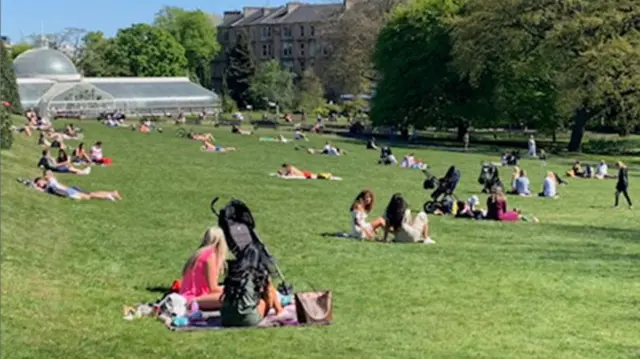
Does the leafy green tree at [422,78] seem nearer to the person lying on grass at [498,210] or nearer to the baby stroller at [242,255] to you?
the person lying on grass at [498,210]

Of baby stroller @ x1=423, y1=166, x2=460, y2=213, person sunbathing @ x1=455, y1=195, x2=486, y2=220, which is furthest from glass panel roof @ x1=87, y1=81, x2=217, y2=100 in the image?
person sunbathing @ x1=455, y1=195, x2=486, y2=220

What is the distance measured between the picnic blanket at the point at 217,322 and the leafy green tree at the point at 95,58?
108 meters

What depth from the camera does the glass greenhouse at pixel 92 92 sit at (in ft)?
251

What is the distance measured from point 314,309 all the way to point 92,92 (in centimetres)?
7089

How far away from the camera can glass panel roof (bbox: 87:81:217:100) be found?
8575 cm

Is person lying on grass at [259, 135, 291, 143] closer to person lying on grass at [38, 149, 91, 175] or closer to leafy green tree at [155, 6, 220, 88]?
person lying on grass at [38, 149, 91, 175]

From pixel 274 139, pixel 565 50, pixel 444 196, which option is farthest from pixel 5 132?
pixel 565 50

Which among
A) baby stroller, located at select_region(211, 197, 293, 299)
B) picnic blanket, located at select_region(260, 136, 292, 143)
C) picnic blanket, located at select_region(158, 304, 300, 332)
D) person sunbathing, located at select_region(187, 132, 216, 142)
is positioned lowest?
picnic blanket, located at select_region(260, 136, 292, 143)

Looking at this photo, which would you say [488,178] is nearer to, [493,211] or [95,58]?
[493,211]

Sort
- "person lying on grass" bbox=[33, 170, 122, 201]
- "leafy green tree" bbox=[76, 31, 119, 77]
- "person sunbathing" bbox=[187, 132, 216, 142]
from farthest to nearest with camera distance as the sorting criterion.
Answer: "leafy green tree" bbox=[76, 31, 119, 77] → "person sunbathing" bbox=[187, 132, 216, 142] → "person lying on grass" bbox=[33, 170, 122, 201]

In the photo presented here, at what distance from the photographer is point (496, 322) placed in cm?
1150

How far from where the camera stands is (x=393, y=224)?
17859mm

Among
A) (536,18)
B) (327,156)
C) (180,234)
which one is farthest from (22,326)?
(536,18)

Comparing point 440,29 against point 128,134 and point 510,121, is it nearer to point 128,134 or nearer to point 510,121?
point 510,121
